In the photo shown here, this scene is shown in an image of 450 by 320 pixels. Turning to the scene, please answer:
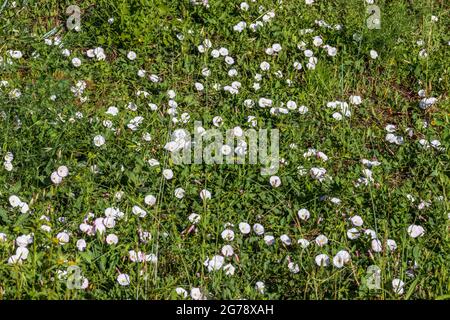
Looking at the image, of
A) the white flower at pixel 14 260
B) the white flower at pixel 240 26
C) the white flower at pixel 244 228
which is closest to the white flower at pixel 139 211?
the white flower at pixel 244 228

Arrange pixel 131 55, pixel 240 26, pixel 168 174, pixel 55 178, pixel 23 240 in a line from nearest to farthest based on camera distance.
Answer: pixel 23 240, pixel 55 178, pixel 168 174, pixel 131 55, pixel 240 26

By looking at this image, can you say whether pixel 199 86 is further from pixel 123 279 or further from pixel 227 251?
pixel 123 279

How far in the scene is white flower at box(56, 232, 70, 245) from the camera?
322cm

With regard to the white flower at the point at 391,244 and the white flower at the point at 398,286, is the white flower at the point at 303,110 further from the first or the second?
the white flower at the point at 398,286

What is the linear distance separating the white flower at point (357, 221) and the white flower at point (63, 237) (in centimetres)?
142

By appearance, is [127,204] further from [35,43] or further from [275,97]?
[35,43]

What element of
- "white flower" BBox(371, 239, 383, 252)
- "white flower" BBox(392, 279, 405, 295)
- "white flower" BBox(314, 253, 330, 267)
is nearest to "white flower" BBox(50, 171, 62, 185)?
"white flower" BBox(314, 253, 330, 267)

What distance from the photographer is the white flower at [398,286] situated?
3.04m

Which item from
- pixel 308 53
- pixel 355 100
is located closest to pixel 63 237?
pixel 355 100

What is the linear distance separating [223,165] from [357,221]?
31.0 inches

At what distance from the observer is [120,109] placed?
4055 millimetres

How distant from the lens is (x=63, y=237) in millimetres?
3236

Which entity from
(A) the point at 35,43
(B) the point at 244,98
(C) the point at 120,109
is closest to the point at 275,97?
(B) the point at 244,98

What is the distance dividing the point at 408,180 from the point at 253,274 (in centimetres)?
111
